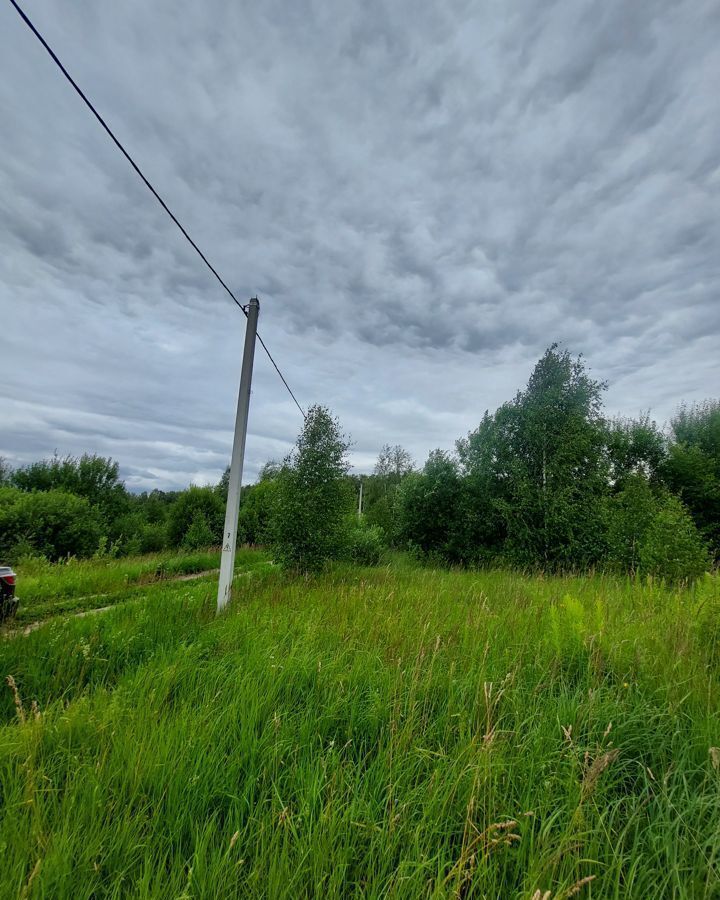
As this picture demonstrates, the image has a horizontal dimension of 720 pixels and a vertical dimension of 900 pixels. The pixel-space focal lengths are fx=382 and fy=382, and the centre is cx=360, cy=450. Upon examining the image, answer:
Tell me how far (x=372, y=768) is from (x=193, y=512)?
27671mm

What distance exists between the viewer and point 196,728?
212 cm

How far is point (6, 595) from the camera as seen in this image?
5617mm

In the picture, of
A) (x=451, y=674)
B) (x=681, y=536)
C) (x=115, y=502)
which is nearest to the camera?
(x=451, y=674)

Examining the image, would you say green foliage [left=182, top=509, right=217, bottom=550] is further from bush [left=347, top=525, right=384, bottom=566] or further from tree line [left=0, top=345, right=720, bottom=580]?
bush [left=347, top=525, right=384, bottom=566]

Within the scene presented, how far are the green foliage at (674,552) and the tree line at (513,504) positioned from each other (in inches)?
0.9

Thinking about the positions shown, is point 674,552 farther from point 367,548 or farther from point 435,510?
point 367,548

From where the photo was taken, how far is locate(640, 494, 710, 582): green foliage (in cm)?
703

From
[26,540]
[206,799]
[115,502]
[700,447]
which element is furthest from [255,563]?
[700,447]

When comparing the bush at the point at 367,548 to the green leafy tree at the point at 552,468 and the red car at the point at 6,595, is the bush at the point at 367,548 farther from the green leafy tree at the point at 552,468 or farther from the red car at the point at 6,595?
the red car at the point at 6,595

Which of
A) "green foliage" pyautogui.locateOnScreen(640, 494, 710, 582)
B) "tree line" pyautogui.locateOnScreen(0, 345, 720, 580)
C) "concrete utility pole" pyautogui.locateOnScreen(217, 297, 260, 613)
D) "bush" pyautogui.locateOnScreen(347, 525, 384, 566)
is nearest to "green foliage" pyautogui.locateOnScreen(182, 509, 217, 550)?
"tree line" pyautogui.locateOnScreen(0, 345, 720, 580)

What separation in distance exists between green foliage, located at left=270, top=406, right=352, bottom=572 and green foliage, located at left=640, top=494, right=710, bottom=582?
6630 millimetres

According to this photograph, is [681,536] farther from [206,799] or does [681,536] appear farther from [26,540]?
[26,540]

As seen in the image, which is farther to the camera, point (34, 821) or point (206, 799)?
point (206, 799)

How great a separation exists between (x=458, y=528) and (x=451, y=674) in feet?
44.6
